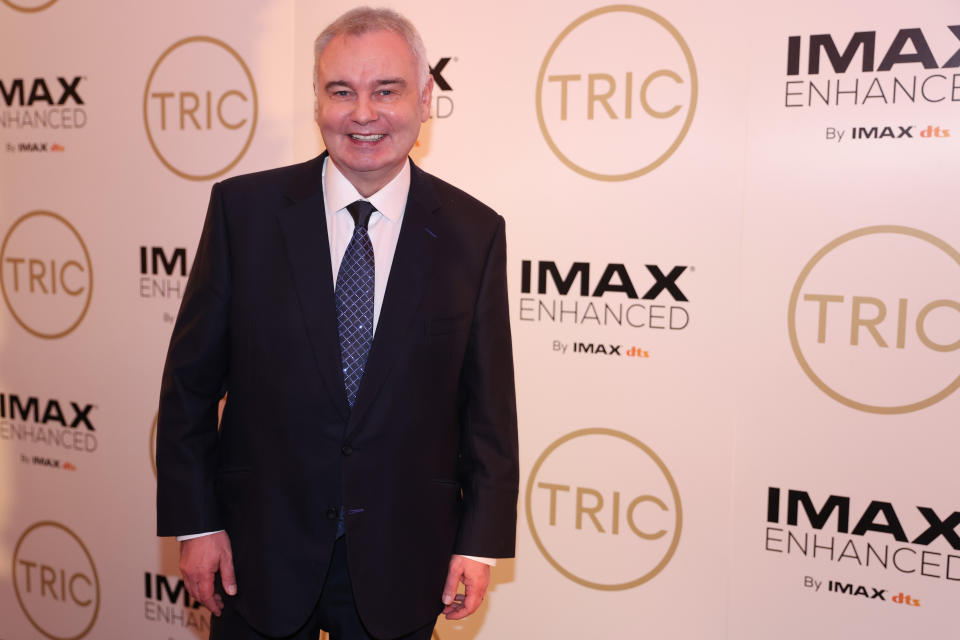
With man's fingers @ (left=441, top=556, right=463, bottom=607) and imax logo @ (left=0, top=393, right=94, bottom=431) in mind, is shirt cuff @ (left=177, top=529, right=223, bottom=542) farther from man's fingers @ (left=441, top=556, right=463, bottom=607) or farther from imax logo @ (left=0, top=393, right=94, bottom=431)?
imax logo @ (left=0, top=393, right=94, bottom=431)

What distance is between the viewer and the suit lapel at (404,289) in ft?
5.25

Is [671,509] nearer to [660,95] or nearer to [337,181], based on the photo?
[660,95]

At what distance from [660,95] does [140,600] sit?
2.73 meters

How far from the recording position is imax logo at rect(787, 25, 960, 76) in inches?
83.0

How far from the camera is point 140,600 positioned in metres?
3.16

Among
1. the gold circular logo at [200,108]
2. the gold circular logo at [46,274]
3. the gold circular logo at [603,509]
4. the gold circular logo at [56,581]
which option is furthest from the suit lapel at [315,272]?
the gold circular logo at [56,581]

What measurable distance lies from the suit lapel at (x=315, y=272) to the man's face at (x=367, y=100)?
0.36 feet

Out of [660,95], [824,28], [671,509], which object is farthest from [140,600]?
[824,28]

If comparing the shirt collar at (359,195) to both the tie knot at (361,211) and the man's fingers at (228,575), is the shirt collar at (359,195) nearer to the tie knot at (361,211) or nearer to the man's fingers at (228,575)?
the tie knot at (361,211)

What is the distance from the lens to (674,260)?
2.39m

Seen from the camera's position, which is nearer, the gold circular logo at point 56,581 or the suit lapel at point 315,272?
the suit lapel at point 315,272

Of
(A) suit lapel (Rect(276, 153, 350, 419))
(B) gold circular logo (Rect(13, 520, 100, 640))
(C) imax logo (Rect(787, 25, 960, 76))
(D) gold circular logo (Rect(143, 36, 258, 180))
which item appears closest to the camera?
(A) suit lapel (Rect(276, 153, 350, 419))

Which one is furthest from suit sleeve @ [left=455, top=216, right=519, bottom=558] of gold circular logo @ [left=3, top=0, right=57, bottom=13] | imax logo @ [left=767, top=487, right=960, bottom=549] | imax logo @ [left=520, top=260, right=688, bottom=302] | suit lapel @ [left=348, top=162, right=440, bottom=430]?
gold circular logo @ [left=3, top=0, right=57, bottom=13]

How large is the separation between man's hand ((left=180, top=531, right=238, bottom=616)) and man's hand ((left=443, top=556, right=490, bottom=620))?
46 centimetres
